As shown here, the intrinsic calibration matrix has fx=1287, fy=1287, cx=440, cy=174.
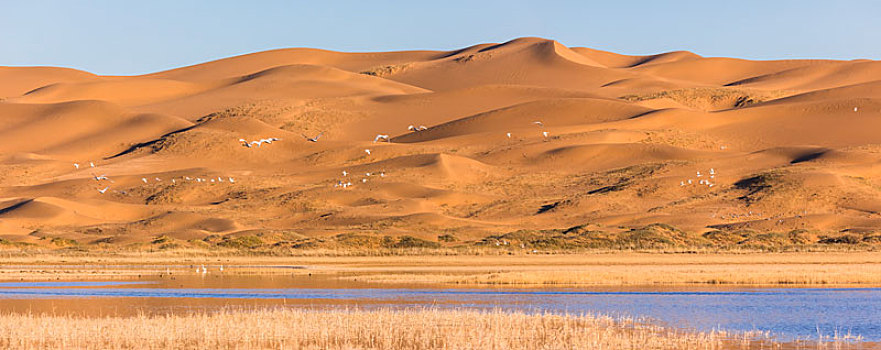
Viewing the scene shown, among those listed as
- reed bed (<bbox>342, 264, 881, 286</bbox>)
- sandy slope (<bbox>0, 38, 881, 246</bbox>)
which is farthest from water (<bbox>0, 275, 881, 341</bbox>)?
sandy slope (<bbox>0, 38, 881, 246</bbox>)

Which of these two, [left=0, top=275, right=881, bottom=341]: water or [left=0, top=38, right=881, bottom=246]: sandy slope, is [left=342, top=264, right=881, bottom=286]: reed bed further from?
[left=0, top=38, right=881, bottom=246]: sandy slope

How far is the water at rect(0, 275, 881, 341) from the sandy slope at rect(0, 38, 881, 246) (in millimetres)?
37333

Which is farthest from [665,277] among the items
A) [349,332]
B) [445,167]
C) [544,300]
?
[445,167]

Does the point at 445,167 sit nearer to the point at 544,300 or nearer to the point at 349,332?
the point at 544,300

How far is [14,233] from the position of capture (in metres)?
91.2

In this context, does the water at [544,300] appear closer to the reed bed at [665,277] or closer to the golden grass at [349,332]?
the reed bed at [665,277]

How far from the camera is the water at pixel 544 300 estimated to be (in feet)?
105

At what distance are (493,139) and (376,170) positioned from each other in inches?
930

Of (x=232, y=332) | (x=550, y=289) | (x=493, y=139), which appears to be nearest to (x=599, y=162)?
(x=493, y=139)

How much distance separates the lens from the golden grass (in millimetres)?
26562

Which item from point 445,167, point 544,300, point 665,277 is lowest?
point 544,300

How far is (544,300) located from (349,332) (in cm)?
1177

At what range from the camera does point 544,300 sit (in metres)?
38.9

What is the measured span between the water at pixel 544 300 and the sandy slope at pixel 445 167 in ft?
122
